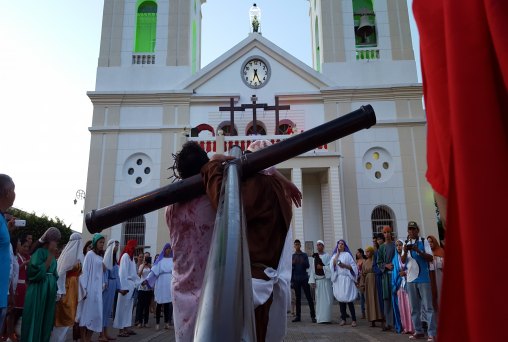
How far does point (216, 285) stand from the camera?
2.41 feet

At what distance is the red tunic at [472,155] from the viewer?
892 mm

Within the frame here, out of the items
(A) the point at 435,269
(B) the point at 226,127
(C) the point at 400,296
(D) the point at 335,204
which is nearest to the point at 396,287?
(C) the point at 400,296

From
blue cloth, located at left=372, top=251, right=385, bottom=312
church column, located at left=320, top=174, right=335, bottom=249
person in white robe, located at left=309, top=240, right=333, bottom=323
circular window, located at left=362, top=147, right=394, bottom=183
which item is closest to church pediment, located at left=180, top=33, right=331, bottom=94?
circular window, located at left=362, top=147, right=394, bottom=183

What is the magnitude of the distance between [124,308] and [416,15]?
9.25 meters

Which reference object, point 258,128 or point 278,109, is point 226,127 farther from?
point 278,109

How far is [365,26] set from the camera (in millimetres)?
21094

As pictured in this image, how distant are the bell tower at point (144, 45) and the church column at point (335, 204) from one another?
9.32 m

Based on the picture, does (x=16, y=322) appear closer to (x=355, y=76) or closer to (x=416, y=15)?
(x=416, y=15)

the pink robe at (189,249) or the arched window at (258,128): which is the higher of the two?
the arched window at (258,128)

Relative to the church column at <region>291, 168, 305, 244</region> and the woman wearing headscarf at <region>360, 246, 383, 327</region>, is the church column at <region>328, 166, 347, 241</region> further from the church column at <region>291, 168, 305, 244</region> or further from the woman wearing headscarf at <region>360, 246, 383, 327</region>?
the woman wearing headscarf at <region>360, 246, 383, 327</region>

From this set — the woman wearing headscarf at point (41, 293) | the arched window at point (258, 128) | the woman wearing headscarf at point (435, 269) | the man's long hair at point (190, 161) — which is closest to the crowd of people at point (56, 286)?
the woman wearing headscarf at point (41, 293)

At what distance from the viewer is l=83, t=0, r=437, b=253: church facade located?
18125 millimetres

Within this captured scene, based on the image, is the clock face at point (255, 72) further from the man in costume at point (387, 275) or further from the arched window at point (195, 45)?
the man in costume at point (387, 275)

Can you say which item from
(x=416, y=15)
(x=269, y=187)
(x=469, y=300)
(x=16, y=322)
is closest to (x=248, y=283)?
(x=469, y=300)
